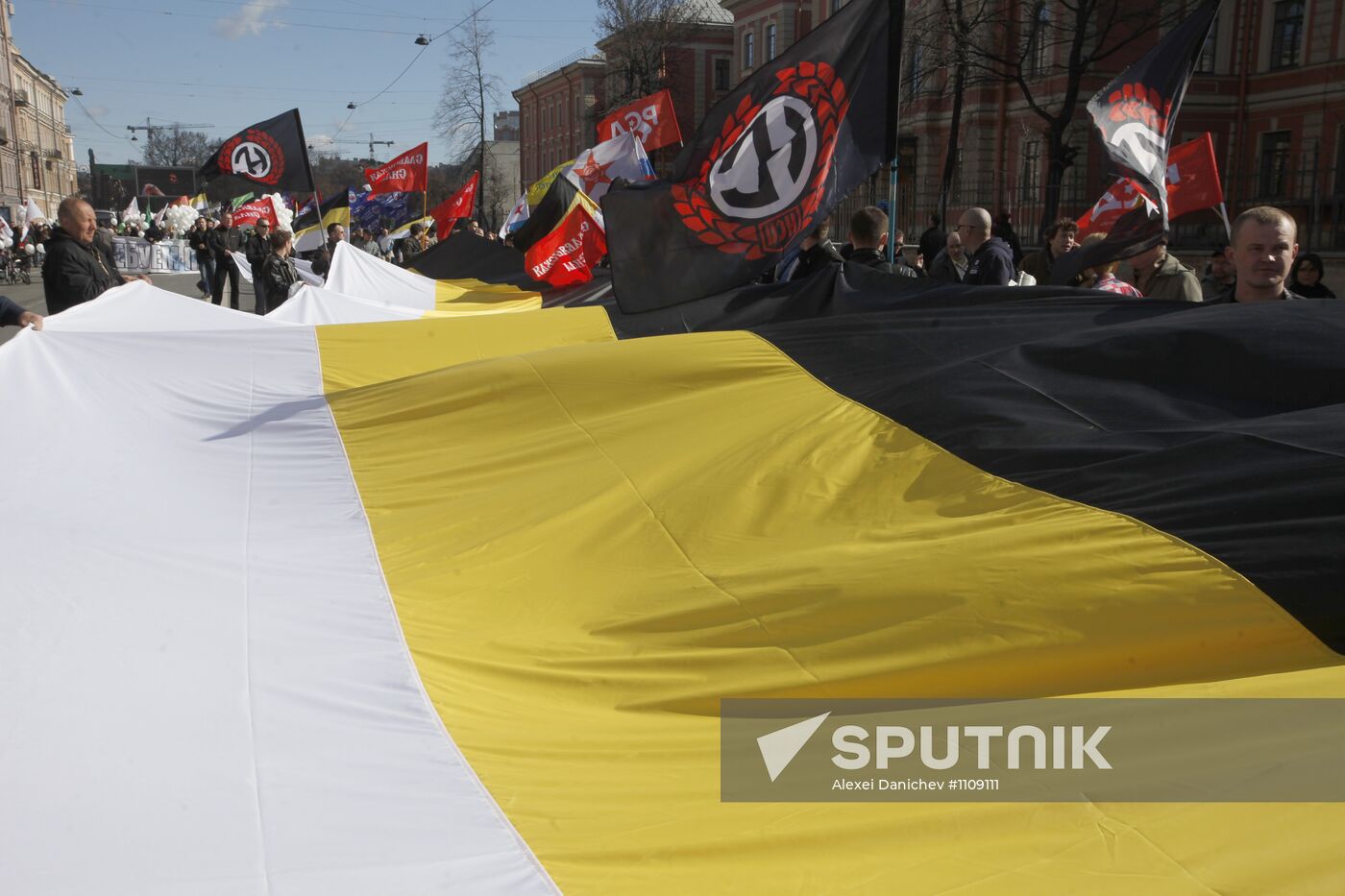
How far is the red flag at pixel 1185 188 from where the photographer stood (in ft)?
30.1

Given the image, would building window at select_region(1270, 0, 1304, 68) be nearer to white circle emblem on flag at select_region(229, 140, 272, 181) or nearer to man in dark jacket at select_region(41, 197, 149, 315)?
white circle emblem on flag at select_region(229, 140, 272, 181)

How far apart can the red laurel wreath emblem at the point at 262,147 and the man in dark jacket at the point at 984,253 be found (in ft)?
33.4

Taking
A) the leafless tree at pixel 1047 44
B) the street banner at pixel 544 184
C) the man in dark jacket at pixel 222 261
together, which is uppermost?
the leafless tree at pixel 1047 44

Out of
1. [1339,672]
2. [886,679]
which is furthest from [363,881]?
[1339,672]

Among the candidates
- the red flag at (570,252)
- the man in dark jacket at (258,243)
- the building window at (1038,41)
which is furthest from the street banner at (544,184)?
the building window at (1038,41)

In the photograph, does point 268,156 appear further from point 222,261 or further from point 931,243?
point 931,243

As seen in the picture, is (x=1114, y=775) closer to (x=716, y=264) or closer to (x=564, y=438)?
(x=564, y=438)

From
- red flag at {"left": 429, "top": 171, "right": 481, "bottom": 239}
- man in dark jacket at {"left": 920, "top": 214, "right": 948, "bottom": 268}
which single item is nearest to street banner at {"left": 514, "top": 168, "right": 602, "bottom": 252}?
man in dark jacket at {"left": 920, "top": 214, "right": 948, "bottom": 268}

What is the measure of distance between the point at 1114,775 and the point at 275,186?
48.3 ft

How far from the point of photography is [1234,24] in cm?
3356

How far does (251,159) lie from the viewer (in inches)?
584

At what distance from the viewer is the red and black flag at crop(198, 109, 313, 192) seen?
1470 cm

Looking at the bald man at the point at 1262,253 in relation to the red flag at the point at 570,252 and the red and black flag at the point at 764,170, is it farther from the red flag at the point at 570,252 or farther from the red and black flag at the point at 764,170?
the red flag at the point at 570,252

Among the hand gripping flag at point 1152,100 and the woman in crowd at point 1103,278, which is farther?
the hand gripping flag at point 1152,100
